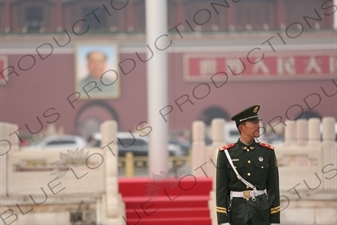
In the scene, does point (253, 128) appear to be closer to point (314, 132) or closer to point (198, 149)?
point (314, 132)

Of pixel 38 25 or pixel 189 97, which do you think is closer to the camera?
pixel 189 97

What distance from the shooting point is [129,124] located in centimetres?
2269

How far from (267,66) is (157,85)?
13424mm

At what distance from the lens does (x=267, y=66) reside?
2252 cm

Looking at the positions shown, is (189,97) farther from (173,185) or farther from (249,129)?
(249,129)

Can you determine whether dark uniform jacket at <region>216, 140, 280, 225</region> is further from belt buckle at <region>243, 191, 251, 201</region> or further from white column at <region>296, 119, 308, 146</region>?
white column at <region>296, 119, 308, 146</region>

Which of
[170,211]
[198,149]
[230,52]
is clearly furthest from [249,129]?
[230,52]

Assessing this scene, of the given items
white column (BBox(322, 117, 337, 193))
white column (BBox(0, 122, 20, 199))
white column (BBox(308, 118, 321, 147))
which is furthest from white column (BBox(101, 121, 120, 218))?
white column (BBox(308, 118, 321, 147))

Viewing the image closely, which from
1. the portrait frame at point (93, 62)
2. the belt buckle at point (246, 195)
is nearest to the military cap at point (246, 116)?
the belt buckle at point (246, 195)

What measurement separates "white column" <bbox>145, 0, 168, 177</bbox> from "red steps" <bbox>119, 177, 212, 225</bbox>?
414 millimetres

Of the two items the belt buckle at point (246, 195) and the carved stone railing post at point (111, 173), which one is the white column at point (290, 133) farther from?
the belt buckle at point (246, 195)

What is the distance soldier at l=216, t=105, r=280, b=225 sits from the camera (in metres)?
5.18

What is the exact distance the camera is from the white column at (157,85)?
9352mm

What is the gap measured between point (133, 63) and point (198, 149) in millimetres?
12302
